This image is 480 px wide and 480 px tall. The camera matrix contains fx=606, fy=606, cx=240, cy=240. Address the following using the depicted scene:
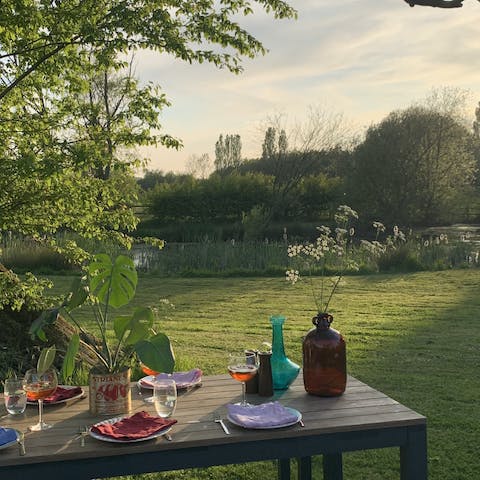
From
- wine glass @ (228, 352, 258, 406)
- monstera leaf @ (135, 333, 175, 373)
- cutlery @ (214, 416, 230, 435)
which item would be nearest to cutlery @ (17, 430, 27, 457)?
monstera leaf @ (135, 333, 175, 373)

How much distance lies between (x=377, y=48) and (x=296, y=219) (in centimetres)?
1298

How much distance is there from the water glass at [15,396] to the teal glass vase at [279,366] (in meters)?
0.95

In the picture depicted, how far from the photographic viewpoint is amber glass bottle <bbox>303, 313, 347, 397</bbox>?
2.33 meters

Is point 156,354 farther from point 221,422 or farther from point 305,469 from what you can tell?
point 305,469

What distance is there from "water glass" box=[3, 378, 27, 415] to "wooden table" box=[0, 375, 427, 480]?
0.11 feet

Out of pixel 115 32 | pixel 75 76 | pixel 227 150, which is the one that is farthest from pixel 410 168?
pixel 227 150

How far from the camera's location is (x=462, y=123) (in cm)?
2206

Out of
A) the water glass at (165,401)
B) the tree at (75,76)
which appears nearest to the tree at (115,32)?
the tree at (75,76)

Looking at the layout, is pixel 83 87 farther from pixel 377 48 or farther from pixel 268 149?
pixel 268 149

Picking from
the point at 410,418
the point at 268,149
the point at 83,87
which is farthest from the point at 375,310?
the point at 268,149

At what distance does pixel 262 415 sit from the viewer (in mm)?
2059

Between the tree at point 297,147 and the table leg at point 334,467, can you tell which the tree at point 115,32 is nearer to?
the table leg at point 334,467

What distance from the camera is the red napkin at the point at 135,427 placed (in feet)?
6.19

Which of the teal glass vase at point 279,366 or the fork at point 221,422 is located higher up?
the teal glass vase at point 279,366
